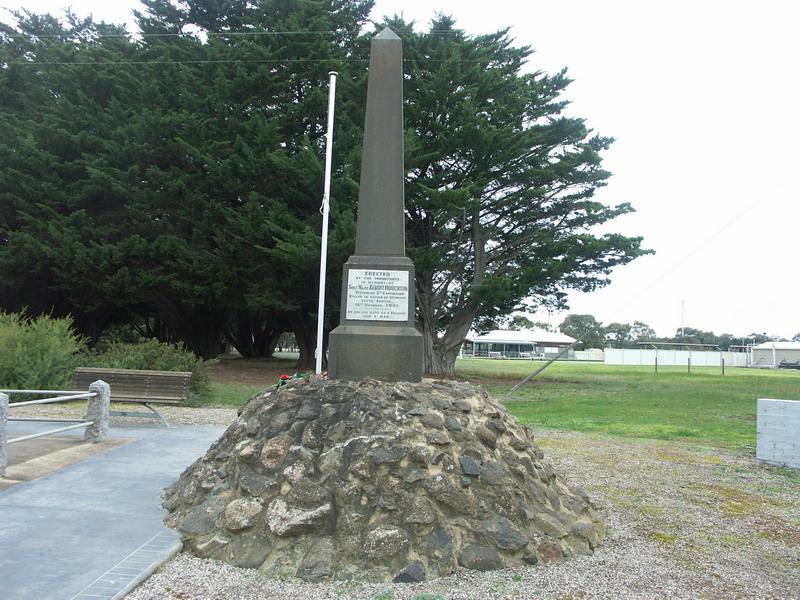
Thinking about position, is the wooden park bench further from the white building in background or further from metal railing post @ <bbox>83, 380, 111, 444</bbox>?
the white building in background

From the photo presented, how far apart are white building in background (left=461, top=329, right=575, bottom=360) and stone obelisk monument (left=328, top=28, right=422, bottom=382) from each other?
83102mm

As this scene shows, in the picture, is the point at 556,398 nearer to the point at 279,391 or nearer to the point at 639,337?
the point at 279,391

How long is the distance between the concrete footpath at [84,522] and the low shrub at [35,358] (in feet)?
18.7

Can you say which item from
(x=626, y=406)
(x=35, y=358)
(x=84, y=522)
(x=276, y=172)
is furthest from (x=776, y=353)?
(x=84, y=522)

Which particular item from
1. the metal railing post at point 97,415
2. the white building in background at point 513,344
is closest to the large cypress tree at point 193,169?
the metal railing post at point 97,415

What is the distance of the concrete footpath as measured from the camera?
3471 mm

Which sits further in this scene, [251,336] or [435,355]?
[251,336]

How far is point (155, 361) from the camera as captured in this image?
14328mm

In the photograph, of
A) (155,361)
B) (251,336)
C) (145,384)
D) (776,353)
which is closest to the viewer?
(145,384)

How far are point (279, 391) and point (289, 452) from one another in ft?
2.74

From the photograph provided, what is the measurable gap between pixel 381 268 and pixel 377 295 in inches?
11.4

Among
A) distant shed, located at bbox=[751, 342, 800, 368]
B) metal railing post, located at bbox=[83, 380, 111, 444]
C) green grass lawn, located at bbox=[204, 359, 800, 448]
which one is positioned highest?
distant shed, located at bbox=[751, 342, 800, 368]

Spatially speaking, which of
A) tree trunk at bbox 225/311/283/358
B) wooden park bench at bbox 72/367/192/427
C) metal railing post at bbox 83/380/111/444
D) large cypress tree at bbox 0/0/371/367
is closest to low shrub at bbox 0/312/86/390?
wooden park bench at bbox 72/367/192/427

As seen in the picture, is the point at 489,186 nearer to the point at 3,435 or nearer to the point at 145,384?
the point at 145,384
